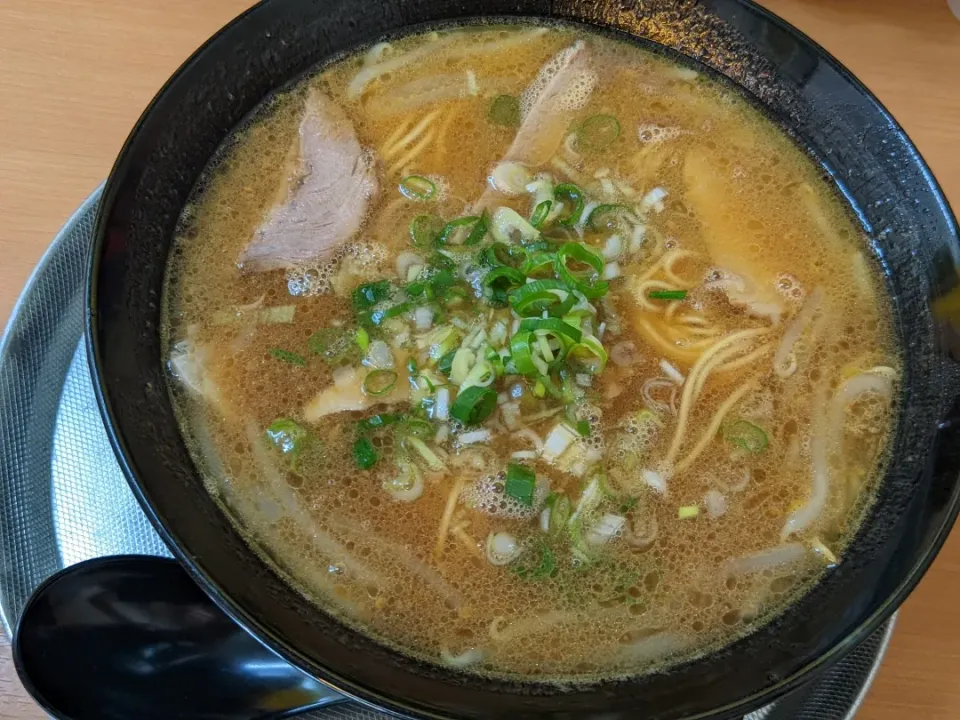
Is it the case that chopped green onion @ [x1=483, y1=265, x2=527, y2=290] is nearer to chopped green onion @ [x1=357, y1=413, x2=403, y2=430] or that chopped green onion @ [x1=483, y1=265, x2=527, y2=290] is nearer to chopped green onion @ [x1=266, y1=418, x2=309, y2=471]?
chopped green onion @ [x1=357, y1=413, x2=403, y2=430]

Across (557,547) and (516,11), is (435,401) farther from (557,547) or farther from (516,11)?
(516,11)

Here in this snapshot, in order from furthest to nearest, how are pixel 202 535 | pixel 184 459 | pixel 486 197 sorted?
pixel 486 197 < pixel 184 459 < pixel 202 535

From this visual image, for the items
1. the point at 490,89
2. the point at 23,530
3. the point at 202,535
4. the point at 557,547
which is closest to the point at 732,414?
the point at 557,547

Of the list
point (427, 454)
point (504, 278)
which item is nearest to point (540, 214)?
point (504, 278)

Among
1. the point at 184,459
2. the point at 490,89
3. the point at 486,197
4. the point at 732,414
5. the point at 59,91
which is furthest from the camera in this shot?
the point at 59,91

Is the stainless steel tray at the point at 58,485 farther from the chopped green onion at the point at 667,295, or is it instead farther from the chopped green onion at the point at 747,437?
the chopped green onion at the point at 667,295

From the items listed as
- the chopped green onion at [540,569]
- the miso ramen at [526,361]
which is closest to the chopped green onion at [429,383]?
the miso ramen at [526,361]
